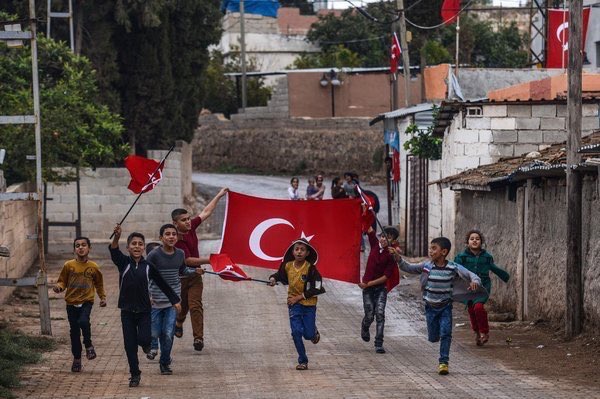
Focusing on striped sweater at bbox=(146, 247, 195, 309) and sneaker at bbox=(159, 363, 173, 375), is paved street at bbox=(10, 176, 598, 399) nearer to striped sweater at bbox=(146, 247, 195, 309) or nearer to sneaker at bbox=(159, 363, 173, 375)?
sneaker at bbox=(159, 363, 173, 375)

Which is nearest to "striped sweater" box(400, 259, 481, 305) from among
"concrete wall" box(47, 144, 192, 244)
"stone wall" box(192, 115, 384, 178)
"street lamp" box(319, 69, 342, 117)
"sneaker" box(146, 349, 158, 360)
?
"sneaker" box(146, 349, 158, 360)

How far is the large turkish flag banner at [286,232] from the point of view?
15.0 m

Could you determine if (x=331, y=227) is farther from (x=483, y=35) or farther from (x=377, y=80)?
(x=483, y=35)

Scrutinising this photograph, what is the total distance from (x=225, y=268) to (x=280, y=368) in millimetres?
1641

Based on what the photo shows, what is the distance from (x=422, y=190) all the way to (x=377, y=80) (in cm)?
2556

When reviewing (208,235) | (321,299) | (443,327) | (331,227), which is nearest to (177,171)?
(208,235)

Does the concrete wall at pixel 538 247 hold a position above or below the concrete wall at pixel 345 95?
below

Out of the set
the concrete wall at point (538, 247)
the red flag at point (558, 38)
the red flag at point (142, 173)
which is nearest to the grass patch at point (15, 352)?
the red flag at point (142, 173)

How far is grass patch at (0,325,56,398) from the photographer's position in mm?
11938

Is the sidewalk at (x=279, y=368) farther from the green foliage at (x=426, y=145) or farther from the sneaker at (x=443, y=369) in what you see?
the green foliage at (x=426, y=145)

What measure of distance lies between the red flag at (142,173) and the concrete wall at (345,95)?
129 ft

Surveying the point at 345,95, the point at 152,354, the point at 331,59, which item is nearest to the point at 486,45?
the point at 331,59

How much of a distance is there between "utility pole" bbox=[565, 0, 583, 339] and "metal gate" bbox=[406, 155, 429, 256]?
43.8ft

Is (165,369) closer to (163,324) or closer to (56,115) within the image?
Answer: (163,324)
